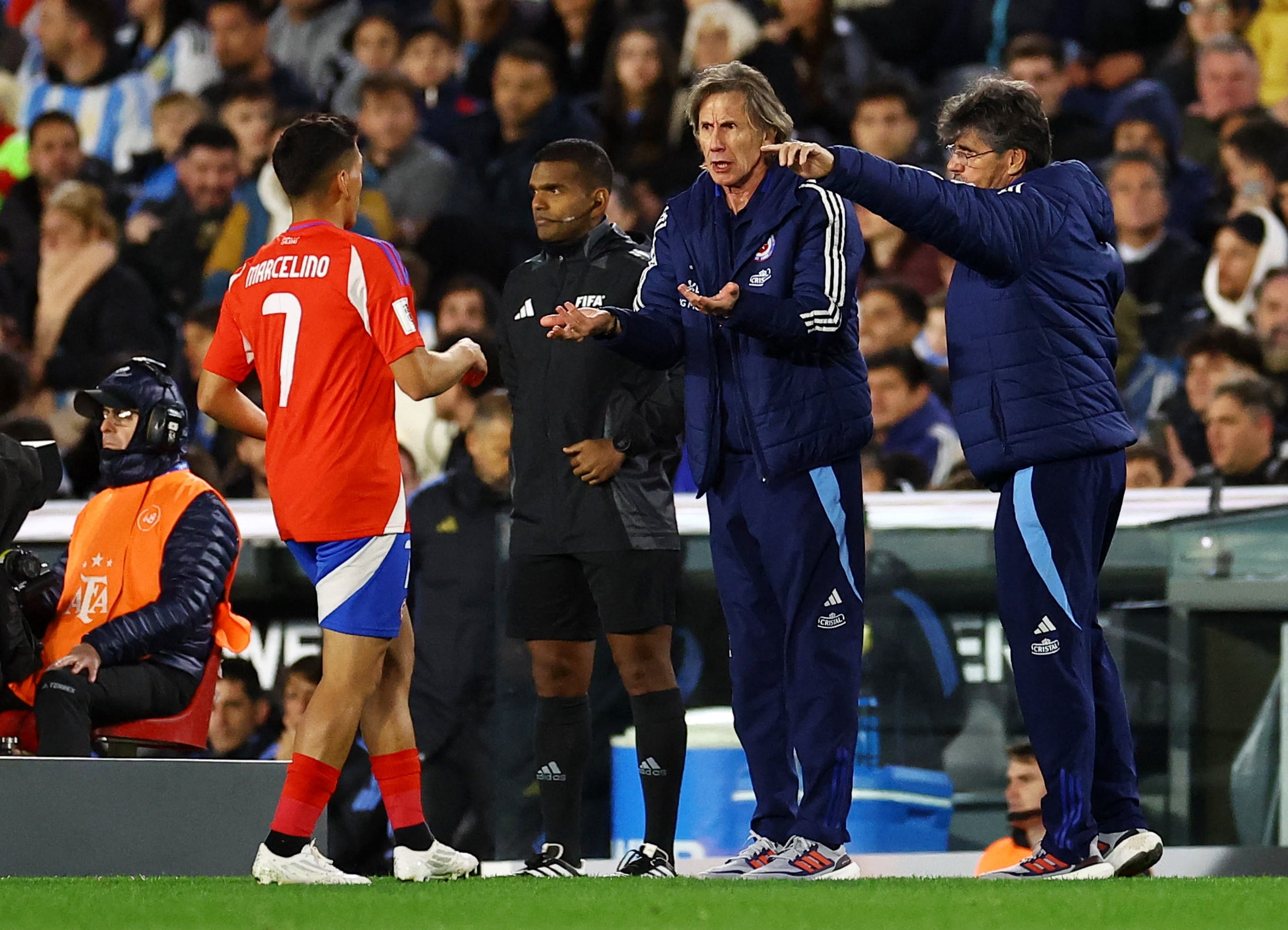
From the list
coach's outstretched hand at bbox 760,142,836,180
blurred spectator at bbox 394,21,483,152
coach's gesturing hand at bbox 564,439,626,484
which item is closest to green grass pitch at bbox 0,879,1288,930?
coach's gesturing hand at bbox 564,439,626,484

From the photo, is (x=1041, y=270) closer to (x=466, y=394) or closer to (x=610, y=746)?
(x=610, y=746)

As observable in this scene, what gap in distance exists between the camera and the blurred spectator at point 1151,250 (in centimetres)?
1035

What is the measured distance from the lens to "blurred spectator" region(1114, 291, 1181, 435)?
32.0ft

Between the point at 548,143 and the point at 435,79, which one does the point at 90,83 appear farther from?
the point at 548,143

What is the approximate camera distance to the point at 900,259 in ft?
35.8

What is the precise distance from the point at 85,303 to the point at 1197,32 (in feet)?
22.2

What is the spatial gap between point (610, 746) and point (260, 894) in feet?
9.42

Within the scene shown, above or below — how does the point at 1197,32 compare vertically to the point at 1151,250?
above

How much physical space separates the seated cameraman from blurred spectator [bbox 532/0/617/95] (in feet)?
20.5

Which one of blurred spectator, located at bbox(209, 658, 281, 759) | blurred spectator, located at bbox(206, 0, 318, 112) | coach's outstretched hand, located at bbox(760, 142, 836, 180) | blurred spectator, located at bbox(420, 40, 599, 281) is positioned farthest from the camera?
blurred spectator, located at bbox(206, 0, 318, 112)

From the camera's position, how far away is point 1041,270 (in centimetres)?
505

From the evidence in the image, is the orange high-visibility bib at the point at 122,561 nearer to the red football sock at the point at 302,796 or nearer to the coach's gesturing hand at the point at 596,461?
the coach's gesturing hand at the point at 596,461

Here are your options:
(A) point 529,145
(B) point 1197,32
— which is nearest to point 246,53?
(A) point 529,145

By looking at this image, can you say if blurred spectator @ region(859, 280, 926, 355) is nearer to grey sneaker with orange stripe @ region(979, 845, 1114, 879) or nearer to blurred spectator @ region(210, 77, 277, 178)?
blurred spectator @ region(210, 77, 277, 178)
